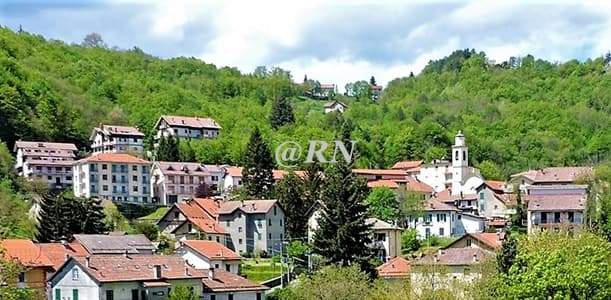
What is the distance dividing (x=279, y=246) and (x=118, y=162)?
854 inches

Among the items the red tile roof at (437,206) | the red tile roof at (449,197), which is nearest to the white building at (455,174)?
the red tile roof at (449,197)

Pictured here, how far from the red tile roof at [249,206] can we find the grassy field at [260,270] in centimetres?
403

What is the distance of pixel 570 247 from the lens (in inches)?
1232

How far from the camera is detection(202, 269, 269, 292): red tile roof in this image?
39463mm

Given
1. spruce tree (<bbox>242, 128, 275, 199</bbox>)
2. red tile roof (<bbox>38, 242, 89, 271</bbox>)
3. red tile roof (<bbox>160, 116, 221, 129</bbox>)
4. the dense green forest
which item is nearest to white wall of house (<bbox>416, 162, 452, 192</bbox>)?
the dense green forest

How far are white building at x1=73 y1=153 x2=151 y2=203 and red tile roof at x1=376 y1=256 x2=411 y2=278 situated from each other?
102ft

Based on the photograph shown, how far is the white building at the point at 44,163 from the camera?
2852 inches

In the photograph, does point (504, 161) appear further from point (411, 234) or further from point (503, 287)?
point (503, 287)

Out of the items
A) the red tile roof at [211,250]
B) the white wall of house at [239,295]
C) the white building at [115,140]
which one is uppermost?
the white building at [115,140]

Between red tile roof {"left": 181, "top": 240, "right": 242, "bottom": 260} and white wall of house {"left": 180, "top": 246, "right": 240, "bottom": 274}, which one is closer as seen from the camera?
white wall of house {"left": 180, "top": 246, "right": 240, "bottom": 274}

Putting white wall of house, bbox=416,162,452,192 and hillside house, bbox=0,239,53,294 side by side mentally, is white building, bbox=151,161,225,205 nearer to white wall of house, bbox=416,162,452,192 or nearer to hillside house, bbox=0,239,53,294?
white wall of house, bbox=416,162,452,192

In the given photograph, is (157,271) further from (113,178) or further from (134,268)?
(113,178)

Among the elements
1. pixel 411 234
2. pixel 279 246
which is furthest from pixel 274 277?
pixel 411 234

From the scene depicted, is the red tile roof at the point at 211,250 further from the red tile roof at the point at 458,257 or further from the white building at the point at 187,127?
the white building at the point at 187,127
